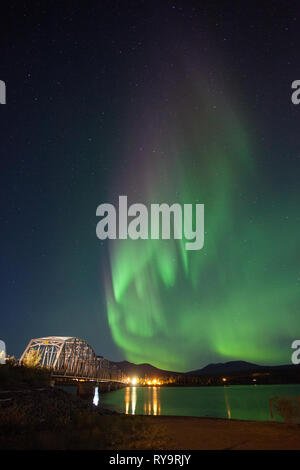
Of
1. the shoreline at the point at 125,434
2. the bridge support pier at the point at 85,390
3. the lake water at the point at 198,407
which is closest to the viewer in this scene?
the shoreline at the point at 125,434

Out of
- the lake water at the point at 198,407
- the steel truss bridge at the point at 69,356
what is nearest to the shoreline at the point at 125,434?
the lake water at the point at 198,407

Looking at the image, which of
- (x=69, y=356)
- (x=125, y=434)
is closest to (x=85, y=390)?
(x=69, y=356)

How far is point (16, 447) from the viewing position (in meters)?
10.2

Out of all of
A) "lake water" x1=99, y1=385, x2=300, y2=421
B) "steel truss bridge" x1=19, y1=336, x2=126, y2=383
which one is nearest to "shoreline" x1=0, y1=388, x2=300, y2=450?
"lake water" x1=99, y1=385, x2=300, y2=421

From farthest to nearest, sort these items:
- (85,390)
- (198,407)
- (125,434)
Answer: (85,390), (198,407), (125,434)

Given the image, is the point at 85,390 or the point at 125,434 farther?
the point at 85,390

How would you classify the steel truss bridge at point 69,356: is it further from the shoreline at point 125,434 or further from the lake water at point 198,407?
the shoreline at point 125,434

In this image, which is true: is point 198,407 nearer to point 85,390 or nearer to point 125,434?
point 85,390

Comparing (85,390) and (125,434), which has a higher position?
(125,434)

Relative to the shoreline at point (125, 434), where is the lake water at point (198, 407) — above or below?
below

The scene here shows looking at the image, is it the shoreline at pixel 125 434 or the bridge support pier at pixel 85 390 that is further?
the bridge support pier at pixel 85 390

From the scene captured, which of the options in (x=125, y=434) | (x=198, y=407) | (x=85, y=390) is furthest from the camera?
(x=85, y=390)
